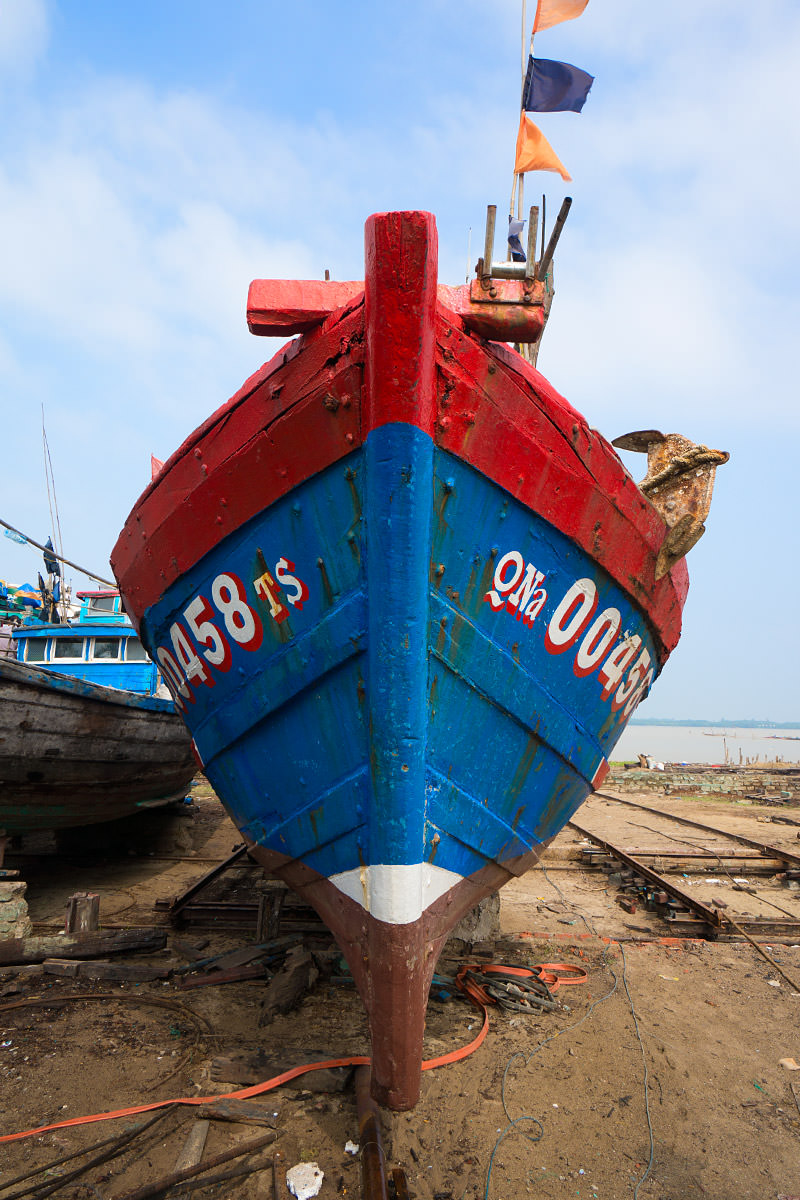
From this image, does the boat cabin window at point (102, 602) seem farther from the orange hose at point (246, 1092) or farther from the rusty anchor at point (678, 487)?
the rusty anchor at point (678, 487)

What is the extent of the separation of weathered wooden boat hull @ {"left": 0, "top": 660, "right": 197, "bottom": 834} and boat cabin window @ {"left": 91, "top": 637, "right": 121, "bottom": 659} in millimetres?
2719

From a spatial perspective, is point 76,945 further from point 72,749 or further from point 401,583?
point 401,583

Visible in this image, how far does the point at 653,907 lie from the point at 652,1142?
3975 mm

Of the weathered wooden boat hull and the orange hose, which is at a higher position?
the weathered wooden boat hull

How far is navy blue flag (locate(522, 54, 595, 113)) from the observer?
591 centimetres

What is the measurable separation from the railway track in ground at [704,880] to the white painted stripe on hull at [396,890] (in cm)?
431

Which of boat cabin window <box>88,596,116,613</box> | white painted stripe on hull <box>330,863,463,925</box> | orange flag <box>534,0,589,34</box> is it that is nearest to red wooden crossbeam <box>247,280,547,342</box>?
white painted stripe on hull <box>330,863,463,925</box>

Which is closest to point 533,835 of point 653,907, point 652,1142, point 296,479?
point 652,1142

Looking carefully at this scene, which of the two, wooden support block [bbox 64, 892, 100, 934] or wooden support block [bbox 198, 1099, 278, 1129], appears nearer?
wooden support block [bbox 198, 1099, 278, 1129]

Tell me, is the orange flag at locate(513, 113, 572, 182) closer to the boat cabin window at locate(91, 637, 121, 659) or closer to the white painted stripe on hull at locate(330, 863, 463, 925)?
the white painted stripe on hull at locate(330, 863, 463, 925)

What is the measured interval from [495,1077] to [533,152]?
6.72m

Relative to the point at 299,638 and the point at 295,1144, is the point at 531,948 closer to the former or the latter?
the point at 295,1144

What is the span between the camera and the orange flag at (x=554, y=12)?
6145 mm

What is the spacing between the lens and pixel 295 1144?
2.89 m
